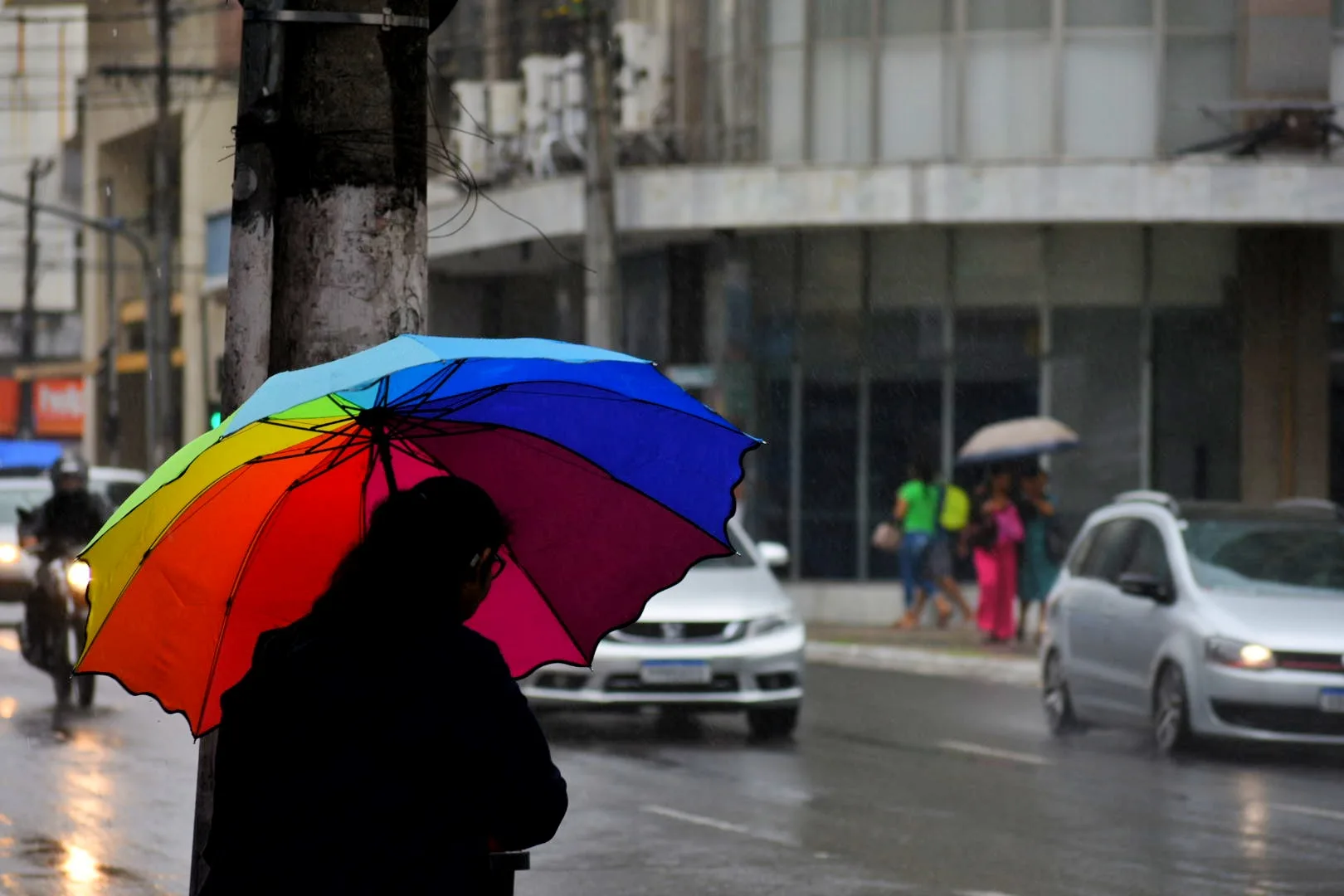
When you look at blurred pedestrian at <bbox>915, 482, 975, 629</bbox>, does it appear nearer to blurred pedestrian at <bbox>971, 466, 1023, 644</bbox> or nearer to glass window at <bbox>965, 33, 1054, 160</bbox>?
blurred pedestrian at <bbox>971, 466, 1023, 644</bbox>

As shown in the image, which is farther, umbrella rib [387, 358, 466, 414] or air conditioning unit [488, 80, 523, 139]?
air conditioning unit [488, 80, 523, 139]

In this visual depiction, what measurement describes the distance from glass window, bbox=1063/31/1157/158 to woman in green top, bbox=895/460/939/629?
489 cm

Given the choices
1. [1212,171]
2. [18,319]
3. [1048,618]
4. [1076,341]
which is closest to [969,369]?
[1076,341]

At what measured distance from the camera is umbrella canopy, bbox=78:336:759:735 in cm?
483

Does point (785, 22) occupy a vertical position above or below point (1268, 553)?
above

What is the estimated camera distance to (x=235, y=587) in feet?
16.4

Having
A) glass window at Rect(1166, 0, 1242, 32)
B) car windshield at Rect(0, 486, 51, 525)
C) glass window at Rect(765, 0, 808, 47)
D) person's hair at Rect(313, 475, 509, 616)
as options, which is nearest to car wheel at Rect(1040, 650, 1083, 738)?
person's hair at Rect(313, 475, 509, 616)

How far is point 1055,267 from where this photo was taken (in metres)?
30.2

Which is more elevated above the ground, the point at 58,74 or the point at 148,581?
the point at 58,74

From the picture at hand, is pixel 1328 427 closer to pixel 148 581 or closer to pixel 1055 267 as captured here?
pixel 1055 267

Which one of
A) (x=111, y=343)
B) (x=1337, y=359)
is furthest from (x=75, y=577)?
(x=111, y=343)

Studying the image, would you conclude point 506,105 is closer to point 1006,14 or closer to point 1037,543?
point 1006,14

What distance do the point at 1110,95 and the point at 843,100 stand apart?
3.14m

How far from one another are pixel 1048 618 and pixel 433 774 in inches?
538
